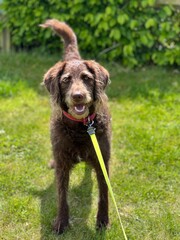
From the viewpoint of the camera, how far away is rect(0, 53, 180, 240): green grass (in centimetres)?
326

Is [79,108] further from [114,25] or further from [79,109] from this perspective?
[114,25]

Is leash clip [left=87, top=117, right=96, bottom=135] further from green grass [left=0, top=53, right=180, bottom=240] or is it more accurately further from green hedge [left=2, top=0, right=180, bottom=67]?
green hedge [left=2, top=0, right=180, bottom=67]

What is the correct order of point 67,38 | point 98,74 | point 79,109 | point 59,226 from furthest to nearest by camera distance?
point 67,38 < point 59,226 < point 98,74 < point 79,109

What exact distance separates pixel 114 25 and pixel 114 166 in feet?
10.0

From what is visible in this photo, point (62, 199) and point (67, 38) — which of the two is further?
point (67, 38)

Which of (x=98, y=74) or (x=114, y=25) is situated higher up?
(x=114, y=25)

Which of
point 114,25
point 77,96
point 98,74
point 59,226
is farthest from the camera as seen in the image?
point 114,25

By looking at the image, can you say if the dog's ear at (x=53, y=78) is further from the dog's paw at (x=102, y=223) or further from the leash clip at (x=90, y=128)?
the dog's paw at (x=102, y=223)

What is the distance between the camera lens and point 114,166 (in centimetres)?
411

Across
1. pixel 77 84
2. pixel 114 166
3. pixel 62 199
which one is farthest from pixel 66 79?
pixel 114 166

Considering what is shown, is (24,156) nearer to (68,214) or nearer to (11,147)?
(11,147)

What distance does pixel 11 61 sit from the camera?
22.5 ft

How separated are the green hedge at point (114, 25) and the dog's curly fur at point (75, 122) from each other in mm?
3353

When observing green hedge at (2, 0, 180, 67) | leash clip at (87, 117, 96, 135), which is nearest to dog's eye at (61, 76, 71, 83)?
leash clip at (87, 117, 96, 135)
